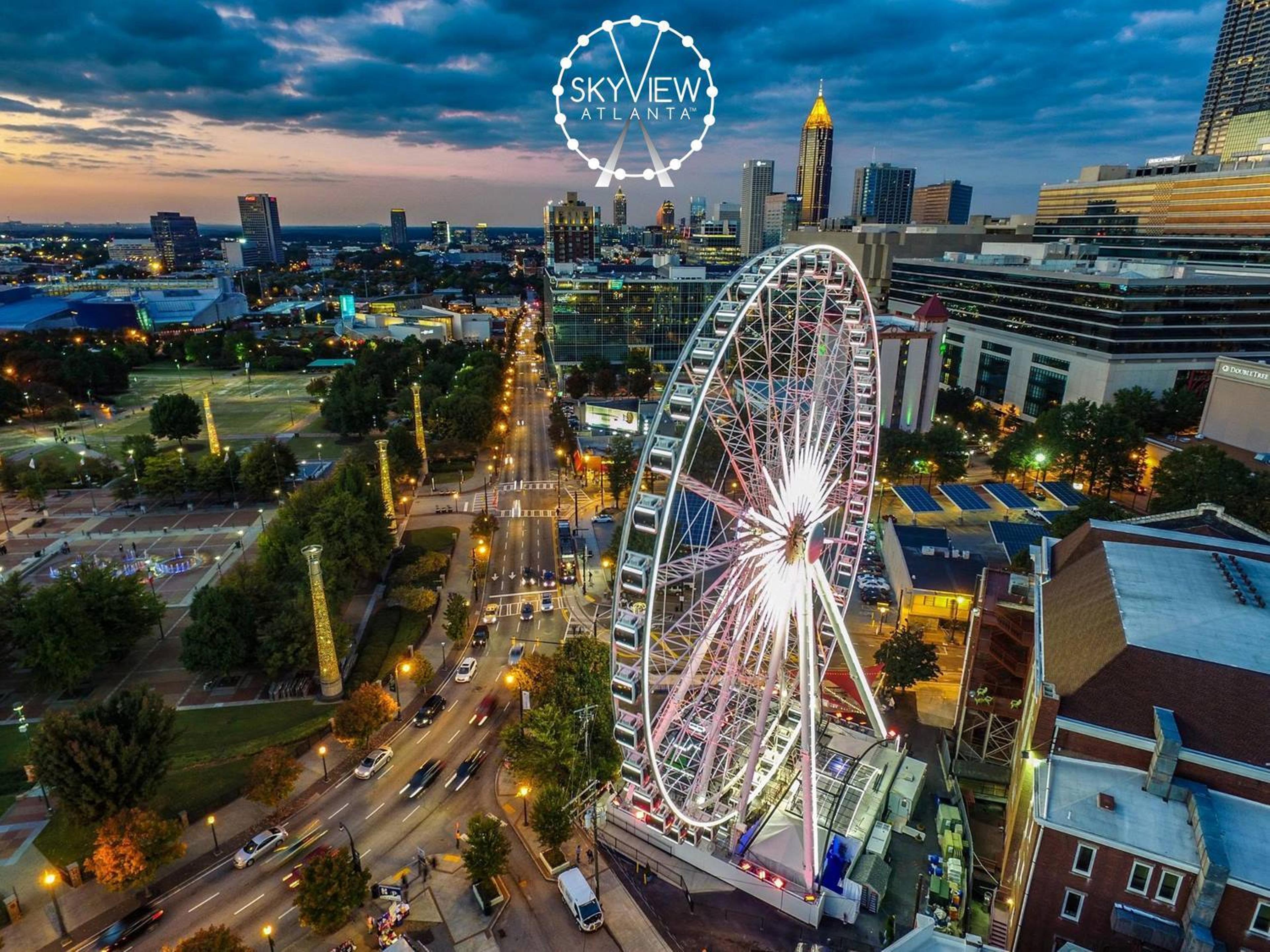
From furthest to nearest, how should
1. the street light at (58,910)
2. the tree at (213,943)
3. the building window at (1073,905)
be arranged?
the street light at (58,910), the tree at (213,943), the building window at (1073,905)

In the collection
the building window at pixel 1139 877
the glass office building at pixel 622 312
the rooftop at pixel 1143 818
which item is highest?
the glass office building at pixel 622 312

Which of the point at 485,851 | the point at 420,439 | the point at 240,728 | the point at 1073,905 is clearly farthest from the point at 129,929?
the point at 420,439

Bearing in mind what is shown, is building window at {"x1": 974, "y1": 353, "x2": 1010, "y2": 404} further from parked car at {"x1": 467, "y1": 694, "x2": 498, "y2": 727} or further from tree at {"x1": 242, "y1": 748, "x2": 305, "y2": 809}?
tree at {"x1": 242, "y1": 748, "x2": 305, "y2": 809}

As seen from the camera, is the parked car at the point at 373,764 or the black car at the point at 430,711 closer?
the parked car at the point at 373,764

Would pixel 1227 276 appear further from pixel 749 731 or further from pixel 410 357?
pixel 410 357

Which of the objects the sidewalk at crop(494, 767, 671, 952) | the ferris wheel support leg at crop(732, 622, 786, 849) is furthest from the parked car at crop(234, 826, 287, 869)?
the ferris wheel support leg at crop(732, 622, 786, 849)

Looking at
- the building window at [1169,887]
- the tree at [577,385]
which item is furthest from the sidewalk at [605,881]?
the tree at [577,385]

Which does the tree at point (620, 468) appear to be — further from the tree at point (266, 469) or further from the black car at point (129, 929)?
the black car at point (129, 929)
